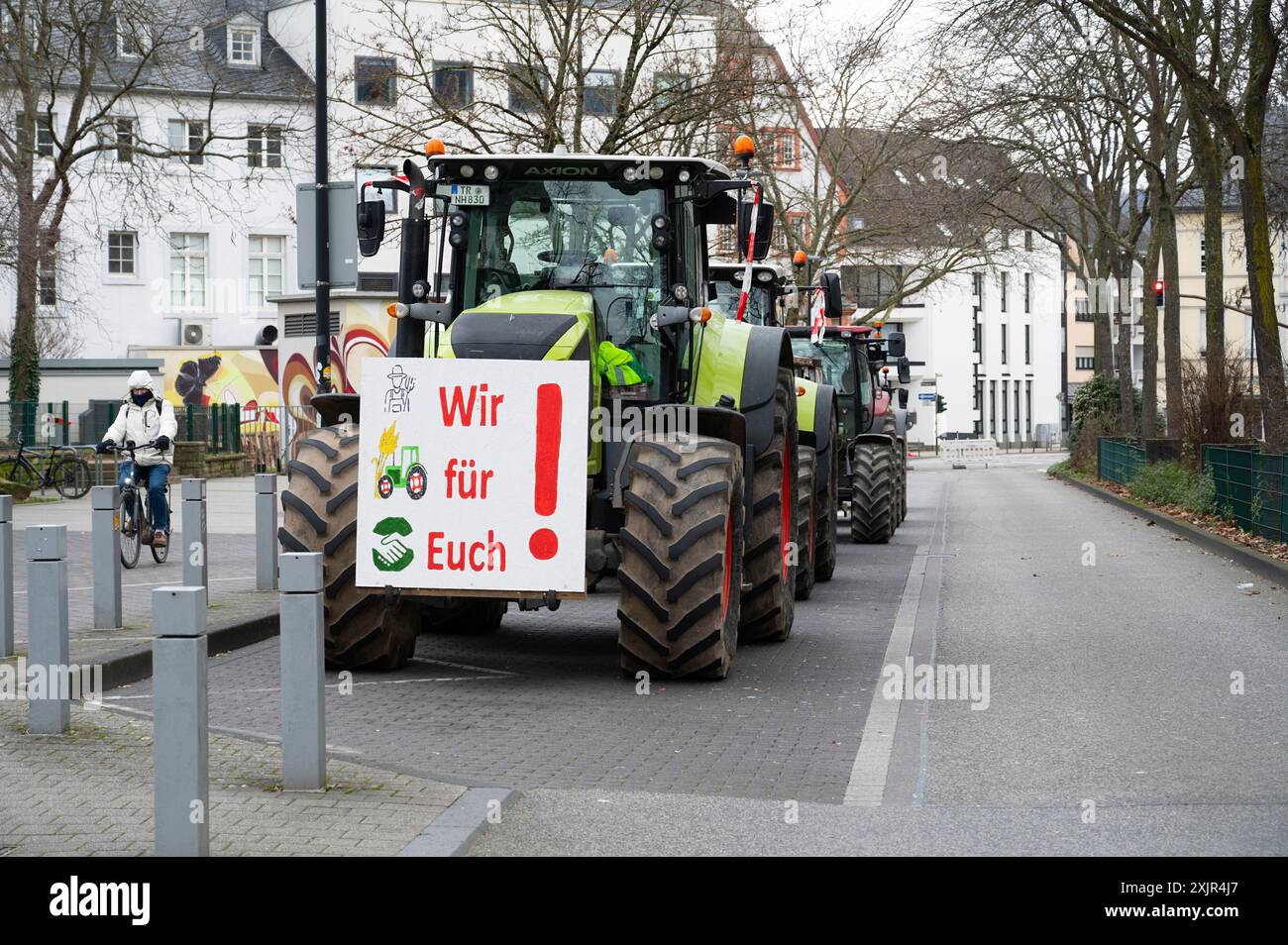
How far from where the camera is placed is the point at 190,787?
5656 mm

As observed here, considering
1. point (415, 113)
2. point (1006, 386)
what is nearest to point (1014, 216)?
point (415, 113)

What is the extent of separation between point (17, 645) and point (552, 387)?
3.95 m

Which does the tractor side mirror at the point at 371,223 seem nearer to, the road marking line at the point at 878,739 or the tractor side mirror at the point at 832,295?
the road marking line at the point at 878,739

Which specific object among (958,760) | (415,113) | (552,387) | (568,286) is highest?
(415,113)

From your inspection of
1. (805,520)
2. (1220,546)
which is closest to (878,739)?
(805,520)

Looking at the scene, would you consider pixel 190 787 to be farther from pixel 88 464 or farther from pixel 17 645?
pixel 88 464

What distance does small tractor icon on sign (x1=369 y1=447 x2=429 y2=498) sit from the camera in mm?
9820

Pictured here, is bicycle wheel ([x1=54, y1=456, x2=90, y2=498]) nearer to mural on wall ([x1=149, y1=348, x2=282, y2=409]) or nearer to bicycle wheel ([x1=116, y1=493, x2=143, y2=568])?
bicycle wheel ([x1=116, y1=493, x2=143, y2=568])

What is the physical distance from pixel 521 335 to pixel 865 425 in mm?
15367

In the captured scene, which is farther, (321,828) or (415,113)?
(415,113)

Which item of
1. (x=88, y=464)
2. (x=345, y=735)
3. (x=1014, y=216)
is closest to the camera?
(x=345, y=735)

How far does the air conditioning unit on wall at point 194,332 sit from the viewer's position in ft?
182

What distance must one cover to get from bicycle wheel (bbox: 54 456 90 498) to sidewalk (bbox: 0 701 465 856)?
79.5 feet

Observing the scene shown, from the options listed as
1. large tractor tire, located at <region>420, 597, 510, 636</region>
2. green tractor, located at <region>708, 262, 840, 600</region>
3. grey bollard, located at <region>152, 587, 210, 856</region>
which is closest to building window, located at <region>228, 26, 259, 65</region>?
green tractor, located at <region>708, 262, 840, 600</region>
